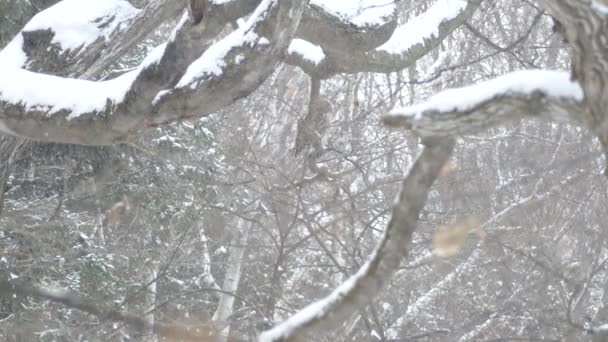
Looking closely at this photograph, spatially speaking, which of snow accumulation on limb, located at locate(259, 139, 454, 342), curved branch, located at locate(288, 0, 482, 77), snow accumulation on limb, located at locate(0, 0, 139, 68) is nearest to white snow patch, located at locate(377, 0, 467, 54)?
curved branch, located at locate(288, 0, 482, 77)

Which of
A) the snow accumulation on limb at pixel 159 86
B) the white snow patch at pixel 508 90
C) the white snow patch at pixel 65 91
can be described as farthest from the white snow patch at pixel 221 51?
the white snow patch at pixel 508 90

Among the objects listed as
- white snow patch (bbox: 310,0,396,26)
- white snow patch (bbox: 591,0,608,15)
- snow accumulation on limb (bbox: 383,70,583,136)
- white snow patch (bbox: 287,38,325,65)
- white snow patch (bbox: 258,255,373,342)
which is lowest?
white snow patch (bbox: 258,255,373,342)

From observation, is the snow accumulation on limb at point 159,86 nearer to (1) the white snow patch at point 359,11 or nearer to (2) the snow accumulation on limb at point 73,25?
(2) the snow accumulation on limb at point 73,25

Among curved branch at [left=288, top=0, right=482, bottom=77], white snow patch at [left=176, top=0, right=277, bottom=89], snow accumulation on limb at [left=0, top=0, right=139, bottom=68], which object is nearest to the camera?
white snow patch at [left=176, top=0, right=277, bottom=89]

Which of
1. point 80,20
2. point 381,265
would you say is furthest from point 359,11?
point 381,265

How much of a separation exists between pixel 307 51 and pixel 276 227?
1788 millimetres

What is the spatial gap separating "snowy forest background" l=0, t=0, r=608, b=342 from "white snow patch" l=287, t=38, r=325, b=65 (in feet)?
2.45

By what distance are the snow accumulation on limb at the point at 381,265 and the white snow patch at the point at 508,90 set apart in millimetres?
98

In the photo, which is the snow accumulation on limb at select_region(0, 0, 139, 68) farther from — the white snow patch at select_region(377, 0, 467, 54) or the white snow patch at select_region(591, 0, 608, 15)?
the white snow patch at select_region(591, 0, 608, 15)

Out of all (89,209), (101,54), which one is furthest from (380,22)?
(89,209)

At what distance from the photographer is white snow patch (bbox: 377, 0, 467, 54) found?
21.1 ft

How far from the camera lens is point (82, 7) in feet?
17.5

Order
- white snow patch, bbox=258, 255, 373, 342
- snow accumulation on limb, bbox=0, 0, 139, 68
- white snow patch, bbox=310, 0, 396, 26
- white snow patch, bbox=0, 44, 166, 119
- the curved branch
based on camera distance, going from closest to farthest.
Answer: white snow patch, bbox=258, 255, 373, 342 → white snow patch, bbox=0, 44, 166, 119 → snow accumulation on limb, bbox=0, 0, 139, 68 → white snow patch, bbox=310, 0, 396, 26 → the curved branch

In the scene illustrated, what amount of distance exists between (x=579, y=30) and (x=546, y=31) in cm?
876
